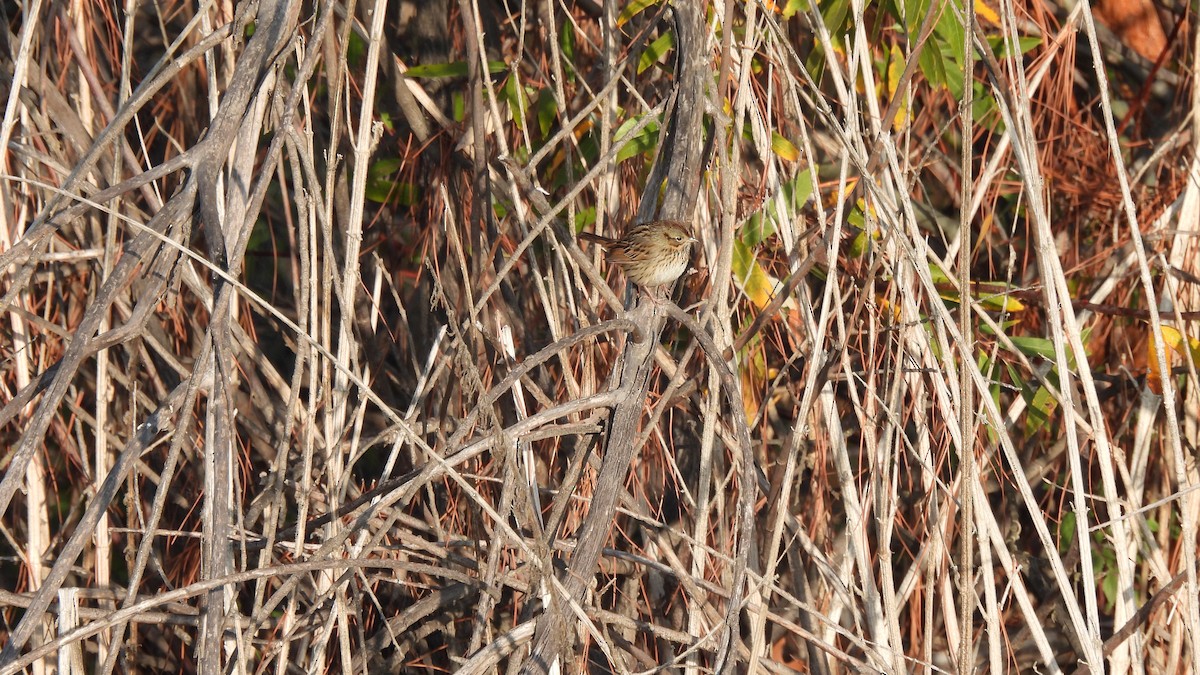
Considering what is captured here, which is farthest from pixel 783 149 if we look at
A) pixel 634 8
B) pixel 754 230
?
pixel 634 8

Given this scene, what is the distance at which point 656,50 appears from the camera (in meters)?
→ 2.53

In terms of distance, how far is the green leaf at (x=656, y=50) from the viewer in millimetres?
2494

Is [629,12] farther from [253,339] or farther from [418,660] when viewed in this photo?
[418,660]

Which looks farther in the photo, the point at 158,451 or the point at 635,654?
the point at 158,451

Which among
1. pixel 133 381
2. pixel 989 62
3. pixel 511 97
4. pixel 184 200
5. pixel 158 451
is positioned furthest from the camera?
pixel 158 451

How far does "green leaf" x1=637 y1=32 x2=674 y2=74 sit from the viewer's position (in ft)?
8.18

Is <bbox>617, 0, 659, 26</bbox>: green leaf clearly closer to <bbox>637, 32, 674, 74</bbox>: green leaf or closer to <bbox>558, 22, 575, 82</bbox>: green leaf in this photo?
<bbox>637, 32, 674, 74</bbox>: green leaf

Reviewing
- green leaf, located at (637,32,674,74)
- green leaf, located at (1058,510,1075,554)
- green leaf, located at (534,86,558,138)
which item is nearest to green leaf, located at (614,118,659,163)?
Result: green leaf, located at (637,32,674,74)

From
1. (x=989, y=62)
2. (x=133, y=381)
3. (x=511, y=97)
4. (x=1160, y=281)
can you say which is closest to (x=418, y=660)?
(x=133, y=381)

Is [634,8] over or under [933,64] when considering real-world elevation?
over

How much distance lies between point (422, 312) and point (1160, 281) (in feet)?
6.74

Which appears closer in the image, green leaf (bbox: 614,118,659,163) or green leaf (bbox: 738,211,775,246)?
green leaf (bbox: 614,118,659,163)

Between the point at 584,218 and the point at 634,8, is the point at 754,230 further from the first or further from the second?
the point at 634,8

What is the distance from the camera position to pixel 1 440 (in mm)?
2980
